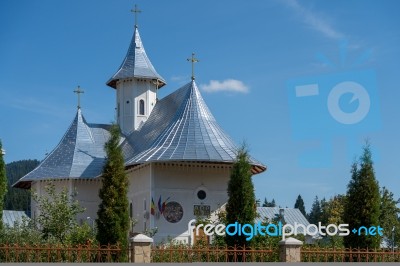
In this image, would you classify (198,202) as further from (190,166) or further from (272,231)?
(272,231)

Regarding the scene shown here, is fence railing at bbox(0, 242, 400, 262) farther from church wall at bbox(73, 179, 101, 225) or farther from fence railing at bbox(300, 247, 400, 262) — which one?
church wall at bbox(73, 179, 101, 225)

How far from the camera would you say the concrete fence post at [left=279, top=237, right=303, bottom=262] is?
1559 centimetres

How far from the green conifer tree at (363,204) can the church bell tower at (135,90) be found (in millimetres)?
18222

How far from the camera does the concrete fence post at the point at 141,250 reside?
15.2 meters

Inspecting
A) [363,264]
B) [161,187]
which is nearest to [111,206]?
[363,264]

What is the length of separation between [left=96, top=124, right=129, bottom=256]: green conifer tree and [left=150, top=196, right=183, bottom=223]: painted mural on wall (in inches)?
313

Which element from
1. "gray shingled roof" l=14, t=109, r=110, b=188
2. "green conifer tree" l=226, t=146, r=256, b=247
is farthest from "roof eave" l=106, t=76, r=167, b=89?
"green conifer tree" l=226, t=146, r=256, b=247

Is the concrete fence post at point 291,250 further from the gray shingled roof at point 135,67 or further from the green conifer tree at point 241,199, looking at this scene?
the gray shingled roof at point 135,67

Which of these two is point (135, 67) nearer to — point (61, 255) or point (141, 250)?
point (61, 255)

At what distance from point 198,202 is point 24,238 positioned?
873 centimetres

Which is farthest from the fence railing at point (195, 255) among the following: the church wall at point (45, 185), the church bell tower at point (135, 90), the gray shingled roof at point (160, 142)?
the church bell tower at point (135, 90)

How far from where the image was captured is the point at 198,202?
26.8 meters

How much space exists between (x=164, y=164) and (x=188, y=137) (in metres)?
1.39

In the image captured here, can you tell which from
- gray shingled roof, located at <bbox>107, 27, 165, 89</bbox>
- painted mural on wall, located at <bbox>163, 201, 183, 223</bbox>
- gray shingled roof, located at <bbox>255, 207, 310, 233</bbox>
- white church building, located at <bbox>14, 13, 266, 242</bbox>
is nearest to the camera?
white church building, located at <bbox>14, 13, 266, 242</bbox>
